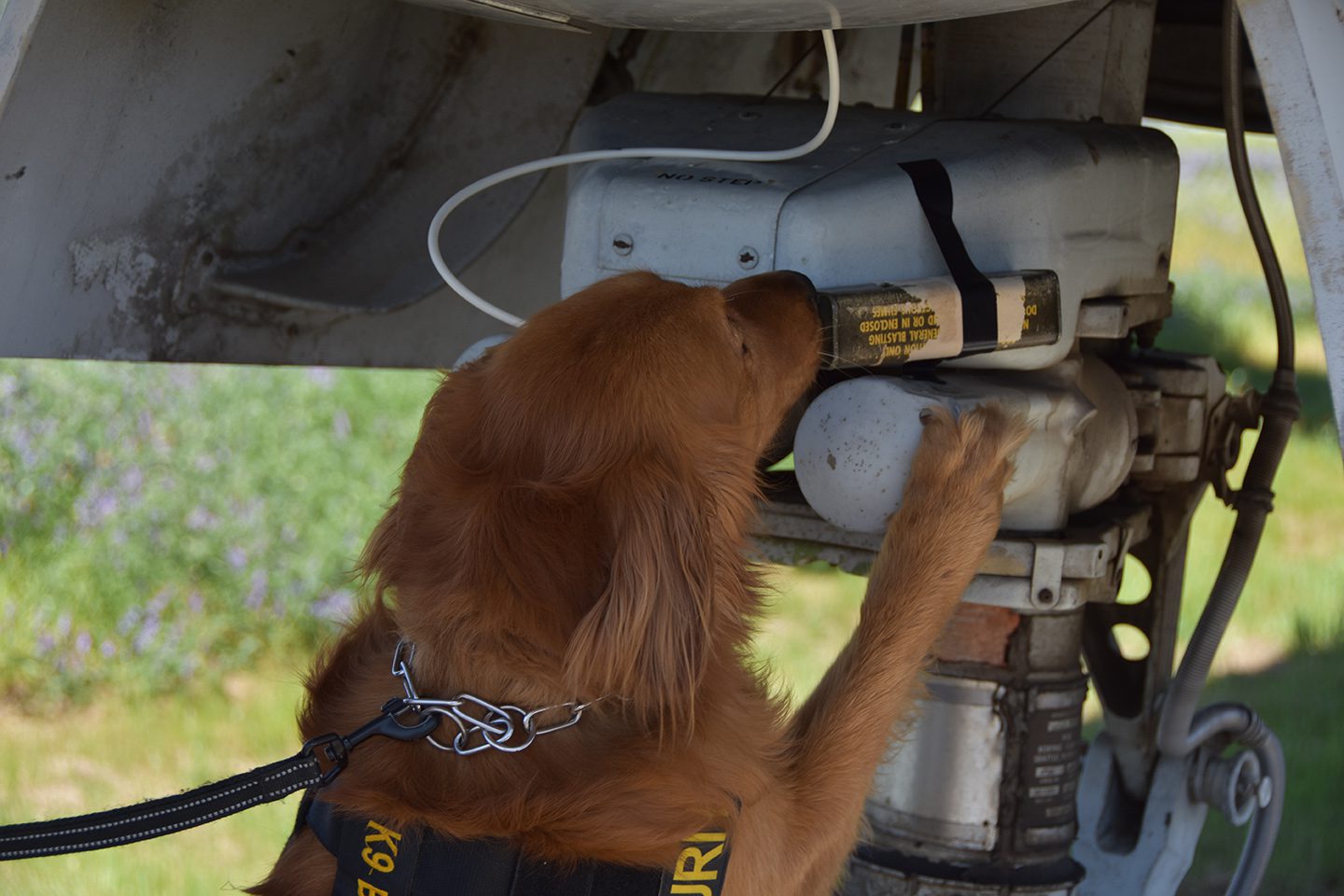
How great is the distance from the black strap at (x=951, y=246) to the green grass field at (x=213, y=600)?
1536mm

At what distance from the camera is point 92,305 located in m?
2.43

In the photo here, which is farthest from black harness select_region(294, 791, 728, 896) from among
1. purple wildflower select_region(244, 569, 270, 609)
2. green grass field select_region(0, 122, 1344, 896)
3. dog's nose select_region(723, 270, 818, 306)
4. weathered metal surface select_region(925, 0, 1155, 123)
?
purple wildflower select_region(244, 569, 270, 609)

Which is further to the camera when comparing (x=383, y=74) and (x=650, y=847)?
(x=383, y=74)

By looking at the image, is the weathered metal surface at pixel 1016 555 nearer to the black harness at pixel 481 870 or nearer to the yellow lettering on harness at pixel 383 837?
the black harness at pixel 481 870

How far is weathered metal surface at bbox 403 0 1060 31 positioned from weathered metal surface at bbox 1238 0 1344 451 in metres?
0.27

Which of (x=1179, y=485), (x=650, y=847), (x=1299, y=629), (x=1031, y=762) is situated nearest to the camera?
(x=650, y=847)

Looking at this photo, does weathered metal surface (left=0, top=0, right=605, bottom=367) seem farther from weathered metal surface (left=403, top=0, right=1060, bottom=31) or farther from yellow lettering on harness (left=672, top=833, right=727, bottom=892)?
yellow lettering on harness (left=672, top=833, right=727, bottom=892)

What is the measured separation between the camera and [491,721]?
1.89m

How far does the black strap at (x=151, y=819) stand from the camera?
6.09ft

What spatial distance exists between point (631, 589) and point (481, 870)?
15.7 inches

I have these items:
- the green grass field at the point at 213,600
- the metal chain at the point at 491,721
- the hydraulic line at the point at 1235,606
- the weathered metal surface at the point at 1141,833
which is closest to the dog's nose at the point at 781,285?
the metal chain at the point at 491,721

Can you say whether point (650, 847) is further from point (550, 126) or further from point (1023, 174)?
point (550, 126)

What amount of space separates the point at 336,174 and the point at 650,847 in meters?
1.53

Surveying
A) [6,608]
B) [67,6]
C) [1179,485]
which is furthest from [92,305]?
[6,608]
